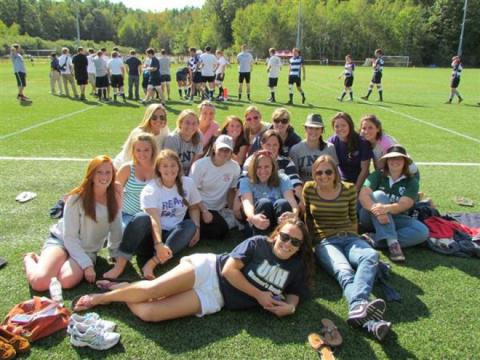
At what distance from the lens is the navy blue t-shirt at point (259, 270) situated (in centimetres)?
342

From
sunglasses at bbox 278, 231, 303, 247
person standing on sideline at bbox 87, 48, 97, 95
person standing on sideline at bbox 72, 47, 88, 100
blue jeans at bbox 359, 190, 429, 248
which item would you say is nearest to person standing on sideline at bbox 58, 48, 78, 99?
person standing on sideline at bbox 72, 47, 88, 100

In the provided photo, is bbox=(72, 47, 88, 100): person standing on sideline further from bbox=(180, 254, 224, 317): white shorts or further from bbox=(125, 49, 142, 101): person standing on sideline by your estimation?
bbox=(180, 254, 224, 317): white shorts

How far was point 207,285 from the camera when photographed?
3443mm

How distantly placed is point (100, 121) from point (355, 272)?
1020 cm

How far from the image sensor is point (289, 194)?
4.67 meters

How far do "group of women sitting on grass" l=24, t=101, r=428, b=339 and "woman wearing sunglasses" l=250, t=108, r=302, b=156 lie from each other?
19 millimetres

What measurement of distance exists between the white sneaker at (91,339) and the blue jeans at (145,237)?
1056 millimetres

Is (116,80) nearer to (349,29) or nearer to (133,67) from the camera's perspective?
(133,67)

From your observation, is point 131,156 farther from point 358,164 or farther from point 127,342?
point 358,164

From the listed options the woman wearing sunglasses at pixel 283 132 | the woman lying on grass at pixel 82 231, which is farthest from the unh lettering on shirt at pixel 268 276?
the woman wearing sunglasses at pixel 283 132

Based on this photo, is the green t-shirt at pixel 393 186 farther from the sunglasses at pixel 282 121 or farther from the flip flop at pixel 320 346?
the flip flop at pixel 320 346

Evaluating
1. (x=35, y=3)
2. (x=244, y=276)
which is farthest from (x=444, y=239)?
(x=35, y=3)

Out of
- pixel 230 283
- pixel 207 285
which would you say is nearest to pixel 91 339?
pixel 207 285

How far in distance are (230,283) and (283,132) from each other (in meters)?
2.89
